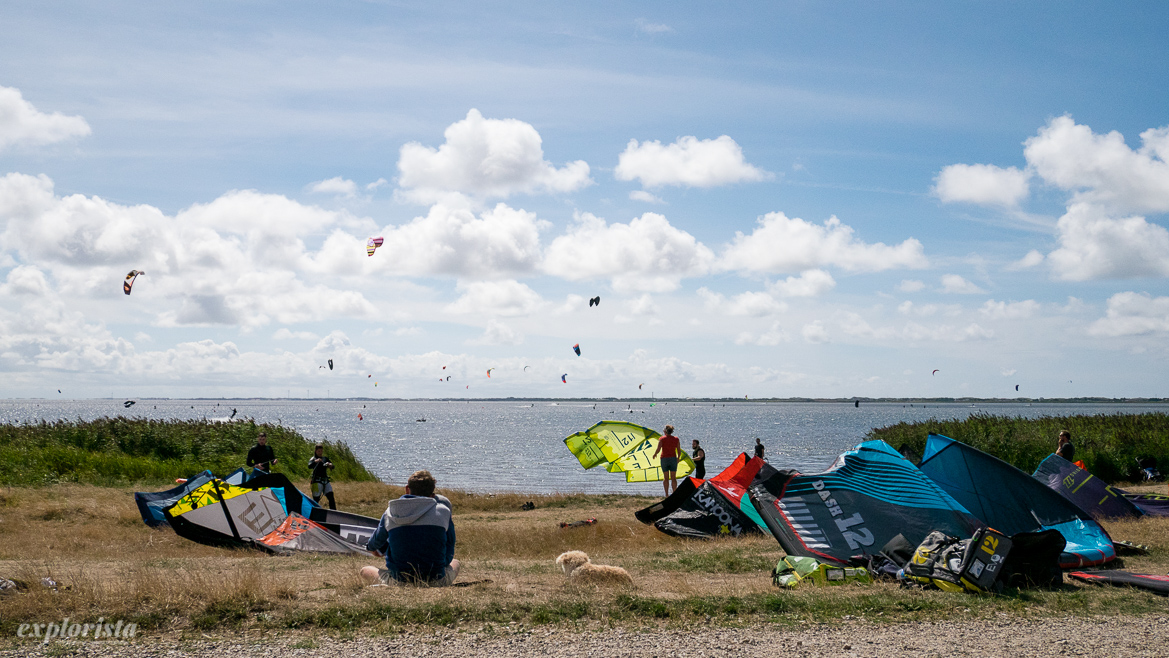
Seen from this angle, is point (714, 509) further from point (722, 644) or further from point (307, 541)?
point (722, 644)

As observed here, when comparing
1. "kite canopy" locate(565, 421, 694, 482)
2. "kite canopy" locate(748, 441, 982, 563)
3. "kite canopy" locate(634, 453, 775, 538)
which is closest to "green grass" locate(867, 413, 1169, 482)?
"kite canopy" locate(565, 421, 694, 482)

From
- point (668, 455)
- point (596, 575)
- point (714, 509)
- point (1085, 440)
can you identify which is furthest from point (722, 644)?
point (1085, 440)

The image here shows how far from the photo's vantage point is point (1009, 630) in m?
5.42

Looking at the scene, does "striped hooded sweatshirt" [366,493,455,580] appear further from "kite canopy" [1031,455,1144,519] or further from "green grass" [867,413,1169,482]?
"green grass" [867,413,1169,482]

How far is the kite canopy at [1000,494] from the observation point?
8.95 meters

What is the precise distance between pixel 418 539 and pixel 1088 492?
10.8m

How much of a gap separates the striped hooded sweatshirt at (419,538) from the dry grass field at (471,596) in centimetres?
37

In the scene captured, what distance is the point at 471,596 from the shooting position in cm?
619

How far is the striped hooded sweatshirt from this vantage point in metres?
6.66

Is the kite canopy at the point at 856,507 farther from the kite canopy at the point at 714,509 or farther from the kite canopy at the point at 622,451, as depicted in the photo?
the kite canopy at the point at 622,451

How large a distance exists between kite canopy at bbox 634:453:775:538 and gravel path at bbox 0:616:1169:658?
579 centimetres

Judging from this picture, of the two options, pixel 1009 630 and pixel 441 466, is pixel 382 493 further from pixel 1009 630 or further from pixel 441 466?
pixel 441 466

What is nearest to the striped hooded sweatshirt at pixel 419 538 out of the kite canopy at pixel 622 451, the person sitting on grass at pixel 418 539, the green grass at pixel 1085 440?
the person sitting on grass at pixel 418 539

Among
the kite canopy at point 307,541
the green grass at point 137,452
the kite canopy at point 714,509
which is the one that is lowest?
the green grass at point 137,452
